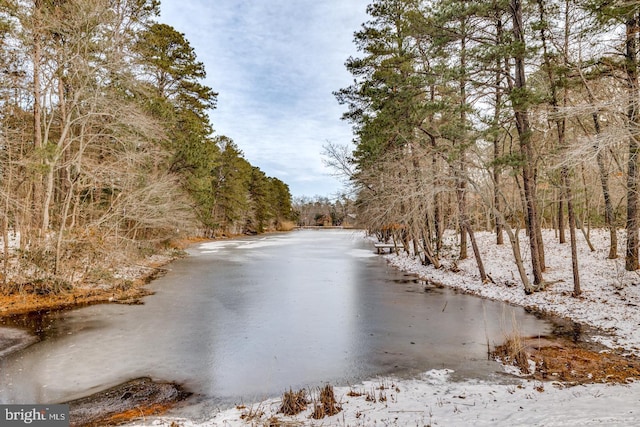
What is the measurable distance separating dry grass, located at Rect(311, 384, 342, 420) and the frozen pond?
824 millimetres

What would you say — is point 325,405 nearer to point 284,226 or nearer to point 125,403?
point 125,403

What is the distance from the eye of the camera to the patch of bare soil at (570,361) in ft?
17.3

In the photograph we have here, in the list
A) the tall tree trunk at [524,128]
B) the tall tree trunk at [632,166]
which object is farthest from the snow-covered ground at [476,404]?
the tall tree trunk at [524,128]

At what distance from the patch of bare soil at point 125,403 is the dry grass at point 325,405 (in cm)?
196

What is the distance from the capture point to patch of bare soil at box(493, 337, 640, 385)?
5.26 meters

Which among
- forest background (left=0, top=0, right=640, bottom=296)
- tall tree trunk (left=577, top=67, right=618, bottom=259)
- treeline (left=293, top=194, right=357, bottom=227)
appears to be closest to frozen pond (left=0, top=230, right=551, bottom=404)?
forest background (left=0, top=0, right=640, bottom=296)

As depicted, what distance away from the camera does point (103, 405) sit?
472cm

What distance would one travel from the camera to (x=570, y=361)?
5.98 meters

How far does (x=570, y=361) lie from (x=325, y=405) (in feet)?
14.6

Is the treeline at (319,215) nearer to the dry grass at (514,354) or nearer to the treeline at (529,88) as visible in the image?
the treeline at (529,88)

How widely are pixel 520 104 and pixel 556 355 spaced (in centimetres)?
622

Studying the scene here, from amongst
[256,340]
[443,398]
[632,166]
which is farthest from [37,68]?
[632,166]

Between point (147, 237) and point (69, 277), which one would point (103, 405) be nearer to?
point (69, 277)

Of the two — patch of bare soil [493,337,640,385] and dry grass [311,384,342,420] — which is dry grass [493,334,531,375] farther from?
dry grass [311,384,342,420]
